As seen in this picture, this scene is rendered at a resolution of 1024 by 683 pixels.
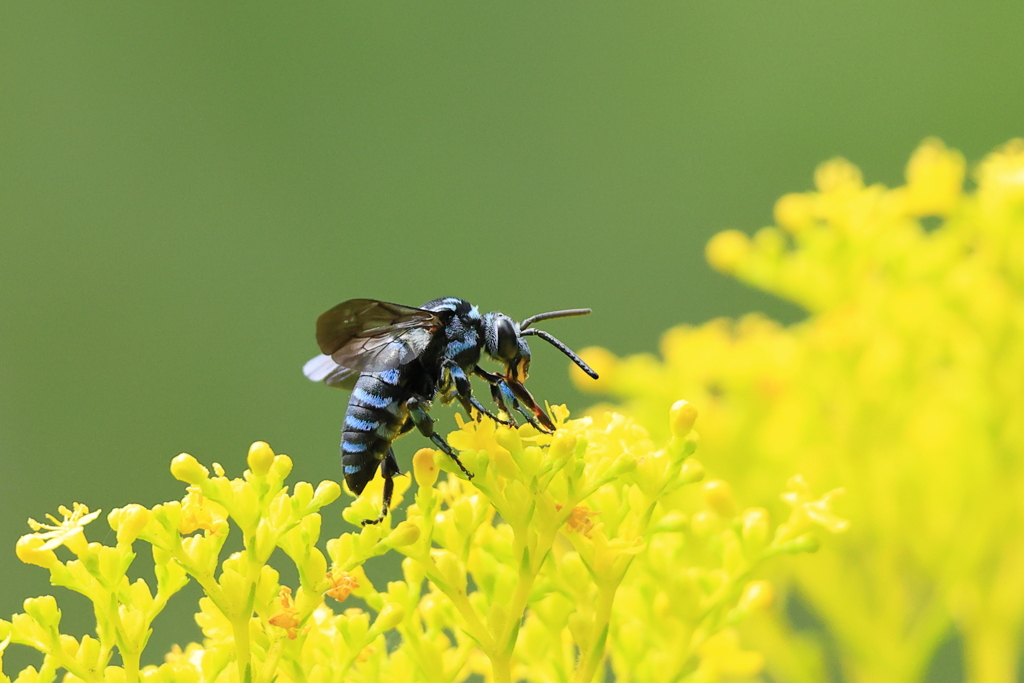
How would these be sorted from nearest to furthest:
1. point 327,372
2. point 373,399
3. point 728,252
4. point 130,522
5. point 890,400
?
point 130,522 < point 373,399 < point 327,372 < point 890,400 < point 728,252

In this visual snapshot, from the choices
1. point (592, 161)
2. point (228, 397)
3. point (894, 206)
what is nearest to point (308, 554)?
point (894, 206)

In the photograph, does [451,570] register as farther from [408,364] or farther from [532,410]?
[408,364]

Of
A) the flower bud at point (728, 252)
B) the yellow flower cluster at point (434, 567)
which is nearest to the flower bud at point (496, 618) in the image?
the yellow flower cluster at point (434, 567)

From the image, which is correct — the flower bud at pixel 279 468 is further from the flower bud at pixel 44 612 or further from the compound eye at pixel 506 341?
the compound eye at pixel 506 341

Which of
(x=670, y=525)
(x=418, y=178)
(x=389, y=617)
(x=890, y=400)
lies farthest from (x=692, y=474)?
(x=418, y=178)

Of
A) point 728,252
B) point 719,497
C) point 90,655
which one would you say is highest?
point 728,252

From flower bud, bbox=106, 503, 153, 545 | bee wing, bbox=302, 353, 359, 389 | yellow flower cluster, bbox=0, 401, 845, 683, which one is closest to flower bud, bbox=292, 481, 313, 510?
yellow flower cluster, bbox=0, 401, 845, 683

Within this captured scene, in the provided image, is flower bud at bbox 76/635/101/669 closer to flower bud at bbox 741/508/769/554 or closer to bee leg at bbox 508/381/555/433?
bee leg at bbox 508/381/555/433

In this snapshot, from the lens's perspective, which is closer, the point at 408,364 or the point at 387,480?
the point at 387,480
